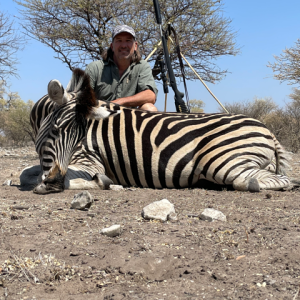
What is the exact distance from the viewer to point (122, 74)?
5.13m

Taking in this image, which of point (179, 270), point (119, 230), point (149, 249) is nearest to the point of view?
point (179, 270)

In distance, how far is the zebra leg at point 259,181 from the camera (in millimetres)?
3453

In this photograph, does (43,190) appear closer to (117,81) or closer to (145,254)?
(145,254)

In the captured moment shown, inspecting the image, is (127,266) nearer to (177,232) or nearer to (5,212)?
(177,232)

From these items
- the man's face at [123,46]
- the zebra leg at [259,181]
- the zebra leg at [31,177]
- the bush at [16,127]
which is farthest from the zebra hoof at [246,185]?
the bush at [16,127]

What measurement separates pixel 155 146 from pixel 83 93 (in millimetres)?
889

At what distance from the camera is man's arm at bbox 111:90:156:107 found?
471 cm

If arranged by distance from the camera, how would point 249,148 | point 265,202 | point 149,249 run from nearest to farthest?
point 149,249, point 265,202, point 249,148

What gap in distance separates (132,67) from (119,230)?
138 inches

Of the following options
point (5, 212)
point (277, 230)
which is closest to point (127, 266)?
point (277, 230)

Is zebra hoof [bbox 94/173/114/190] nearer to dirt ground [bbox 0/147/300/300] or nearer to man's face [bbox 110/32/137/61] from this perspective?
dirt ground [bbox 0/147/300/300]

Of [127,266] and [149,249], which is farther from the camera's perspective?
[149,249]

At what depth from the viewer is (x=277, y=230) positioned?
2.14 metres

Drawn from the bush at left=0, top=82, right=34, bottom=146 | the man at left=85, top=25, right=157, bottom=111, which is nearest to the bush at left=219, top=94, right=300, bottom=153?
the man at left=85, top=25, right=157, bottom=111
